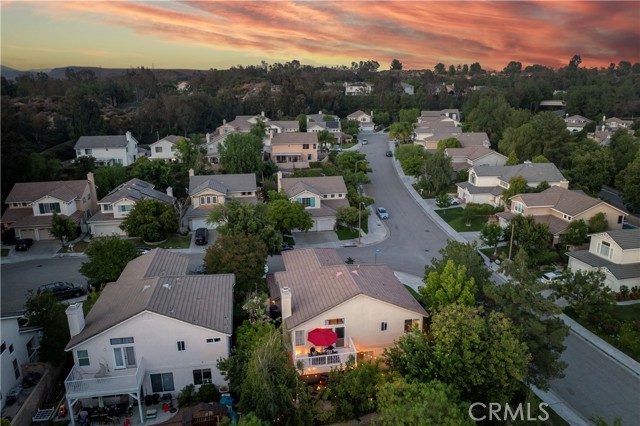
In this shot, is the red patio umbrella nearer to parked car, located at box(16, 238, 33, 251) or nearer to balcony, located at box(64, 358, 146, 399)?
balcony, located at box(64, 358, 146, 399)

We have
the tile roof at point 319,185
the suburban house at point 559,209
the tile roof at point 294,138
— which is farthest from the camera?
the tile roof at point 294,138

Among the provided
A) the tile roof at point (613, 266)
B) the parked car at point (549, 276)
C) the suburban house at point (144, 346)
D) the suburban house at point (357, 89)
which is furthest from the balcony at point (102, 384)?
the suburban house at point (357, 89)

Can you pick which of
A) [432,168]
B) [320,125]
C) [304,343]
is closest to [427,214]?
[432,168]

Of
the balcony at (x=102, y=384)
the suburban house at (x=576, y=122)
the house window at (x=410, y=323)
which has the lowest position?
the balcony at (x=102, y=384)

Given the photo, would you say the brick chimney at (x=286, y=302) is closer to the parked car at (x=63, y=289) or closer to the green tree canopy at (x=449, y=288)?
the green tree canopy at (x=449, y=288)

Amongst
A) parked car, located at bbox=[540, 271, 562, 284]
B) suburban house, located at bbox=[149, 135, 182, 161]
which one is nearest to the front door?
parked car, located at bbox=[540, 271, 562, 284]

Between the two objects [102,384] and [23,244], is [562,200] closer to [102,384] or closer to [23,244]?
[102,384]

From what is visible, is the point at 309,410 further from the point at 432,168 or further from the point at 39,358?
the point at 432,168
